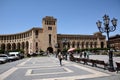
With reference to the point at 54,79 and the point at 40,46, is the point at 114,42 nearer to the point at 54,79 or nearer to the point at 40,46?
the point at 40,46

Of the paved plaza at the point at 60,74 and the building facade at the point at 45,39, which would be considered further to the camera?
the building facade at the point at 45,39

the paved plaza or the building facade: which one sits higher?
the building facade

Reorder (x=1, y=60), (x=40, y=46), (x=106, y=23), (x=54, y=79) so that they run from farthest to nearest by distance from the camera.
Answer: (x=40, y=46), (x=1, y=60), (x=106, y=23), (x=54, y=79)

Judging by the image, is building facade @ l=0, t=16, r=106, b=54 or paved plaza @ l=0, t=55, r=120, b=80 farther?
building facade @ l=0, t=16, r=106, b=54

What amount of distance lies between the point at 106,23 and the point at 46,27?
3437 inches

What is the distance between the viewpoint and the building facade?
4082 inches

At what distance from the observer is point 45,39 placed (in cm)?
10356

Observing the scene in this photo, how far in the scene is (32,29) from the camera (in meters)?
107

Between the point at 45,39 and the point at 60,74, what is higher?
the point at 45,39

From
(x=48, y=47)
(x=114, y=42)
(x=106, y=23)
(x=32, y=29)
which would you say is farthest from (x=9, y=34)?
(x=106, y=23)

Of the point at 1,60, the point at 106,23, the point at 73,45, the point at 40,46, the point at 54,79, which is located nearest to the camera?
the point at 54,79

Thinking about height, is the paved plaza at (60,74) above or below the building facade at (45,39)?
below

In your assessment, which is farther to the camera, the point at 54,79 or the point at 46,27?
the point at 46,27

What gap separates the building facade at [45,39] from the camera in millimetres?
103688
